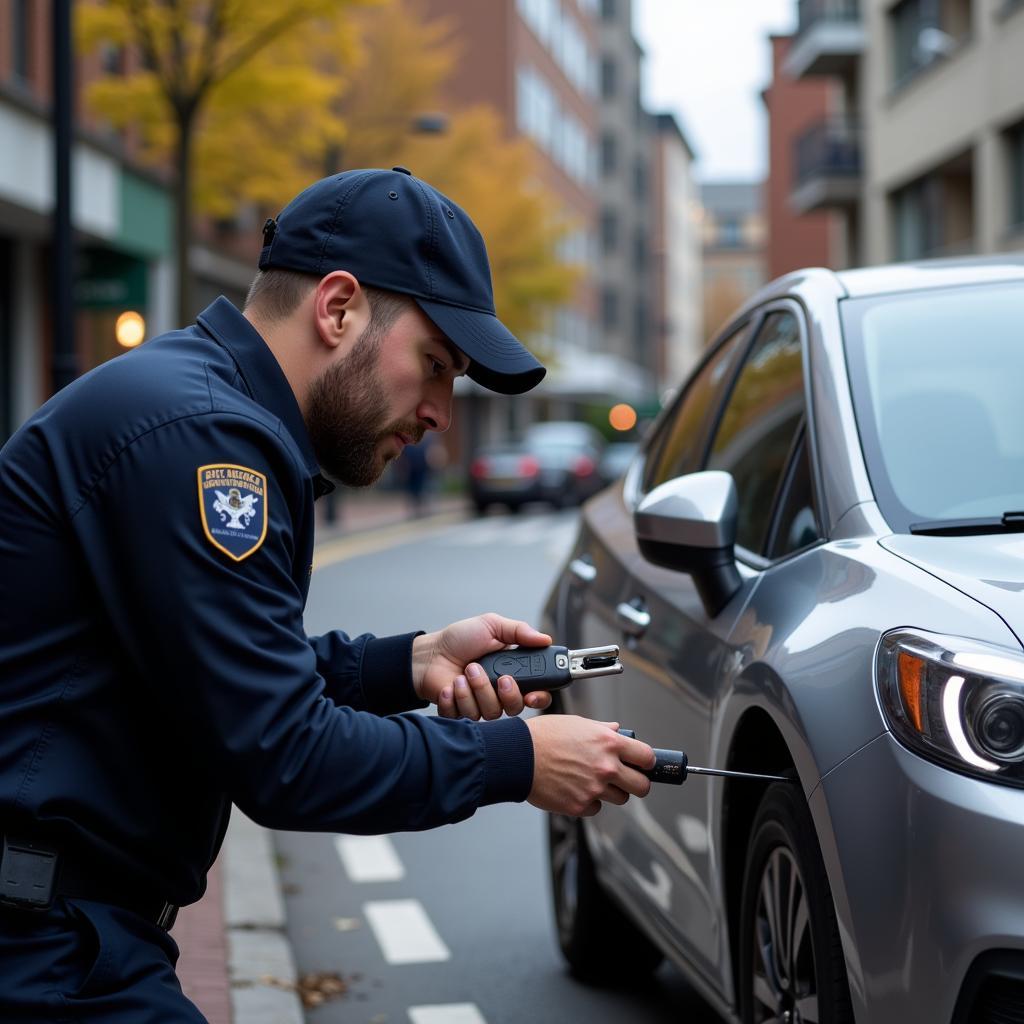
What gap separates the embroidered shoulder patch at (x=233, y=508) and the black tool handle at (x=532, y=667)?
63 centimetres

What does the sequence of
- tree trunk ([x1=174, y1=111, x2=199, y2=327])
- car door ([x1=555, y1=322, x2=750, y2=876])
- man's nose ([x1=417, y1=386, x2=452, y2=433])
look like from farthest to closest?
1. tree trunk ([x1=174, y1=111, x2=199, y2=327])
2. car door ([x1=555, y1=322, x2=750, y2=876])
3. man's nose ([x1=417, y1=386, x2=452, y2=433])

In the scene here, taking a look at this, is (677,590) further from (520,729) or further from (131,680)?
(131,680)

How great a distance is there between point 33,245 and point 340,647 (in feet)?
83.9

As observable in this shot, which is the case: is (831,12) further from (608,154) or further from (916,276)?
(608,154)

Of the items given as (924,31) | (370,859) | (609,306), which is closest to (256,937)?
(370,859)

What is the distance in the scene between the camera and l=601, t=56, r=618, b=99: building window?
311 feet

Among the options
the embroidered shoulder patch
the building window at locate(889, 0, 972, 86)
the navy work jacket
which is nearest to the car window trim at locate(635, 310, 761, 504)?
the navy work jacket

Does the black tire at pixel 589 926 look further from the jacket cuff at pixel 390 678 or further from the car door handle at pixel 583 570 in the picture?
the jacket cuff at pixel 390 678

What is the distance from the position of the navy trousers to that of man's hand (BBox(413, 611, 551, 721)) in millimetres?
568

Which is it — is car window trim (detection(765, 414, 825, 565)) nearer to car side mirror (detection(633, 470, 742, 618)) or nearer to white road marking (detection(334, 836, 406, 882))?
car side mirror (detection(633, 470, 742, 618))

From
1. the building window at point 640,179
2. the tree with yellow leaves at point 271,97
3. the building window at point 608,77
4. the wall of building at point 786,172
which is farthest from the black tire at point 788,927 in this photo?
the building window at point 640,179

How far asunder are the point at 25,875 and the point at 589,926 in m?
2.92

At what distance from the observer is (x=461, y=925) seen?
228 inches

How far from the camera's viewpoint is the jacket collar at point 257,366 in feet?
7.62
